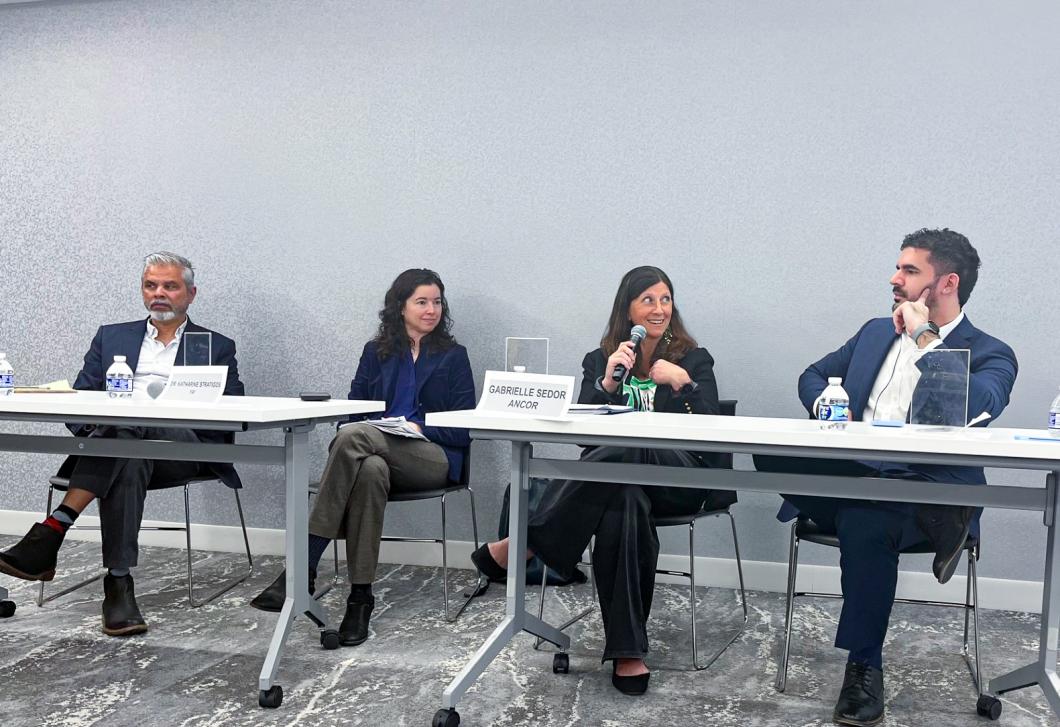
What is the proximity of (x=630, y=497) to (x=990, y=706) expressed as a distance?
3.29 feet

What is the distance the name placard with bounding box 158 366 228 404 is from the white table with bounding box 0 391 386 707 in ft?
0.19

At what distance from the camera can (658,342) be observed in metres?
3.00

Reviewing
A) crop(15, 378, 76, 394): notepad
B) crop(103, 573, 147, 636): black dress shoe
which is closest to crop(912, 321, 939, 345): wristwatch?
crop(103, 573, 147, 636): black dress shoe

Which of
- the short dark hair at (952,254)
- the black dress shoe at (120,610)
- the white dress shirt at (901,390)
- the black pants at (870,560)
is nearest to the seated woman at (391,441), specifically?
the black dress shoe at (120,610)

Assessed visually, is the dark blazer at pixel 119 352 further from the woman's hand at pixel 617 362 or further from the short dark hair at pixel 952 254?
the short dark hair at pixel 952 254

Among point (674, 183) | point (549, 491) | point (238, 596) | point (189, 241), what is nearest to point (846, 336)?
point (674, 183)

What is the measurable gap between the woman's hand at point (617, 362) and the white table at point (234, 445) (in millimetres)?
703

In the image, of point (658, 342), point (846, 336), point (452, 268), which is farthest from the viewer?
point (452, 268)

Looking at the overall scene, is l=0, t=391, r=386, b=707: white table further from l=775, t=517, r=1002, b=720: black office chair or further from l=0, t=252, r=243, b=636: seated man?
l=775, t=517, r=1002, b=720: black office chair

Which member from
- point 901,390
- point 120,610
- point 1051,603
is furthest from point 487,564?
point 1051,603

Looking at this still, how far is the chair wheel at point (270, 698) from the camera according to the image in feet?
7.17

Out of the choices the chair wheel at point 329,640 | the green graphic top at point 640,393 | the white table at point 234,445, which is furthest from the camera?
the green graphic top at point 640,393

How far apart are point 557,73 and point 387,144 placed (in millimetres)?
765

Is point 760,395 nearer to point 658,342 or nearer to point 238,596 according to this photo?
point 658,342
